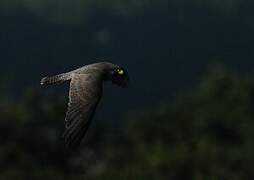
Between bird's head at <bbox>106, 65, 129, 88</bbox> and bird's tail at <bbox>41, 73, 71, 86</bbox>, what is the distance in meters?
0.37

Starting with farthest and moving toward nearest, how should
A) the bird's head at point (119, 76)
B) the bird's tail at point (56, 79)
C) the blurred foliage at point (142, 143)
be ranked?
the blurred foliage at point (142, 143)
the bird's tail at point (56, 79)
the bird's head at point (119, 76)

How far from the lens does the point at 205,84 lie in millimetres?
106000

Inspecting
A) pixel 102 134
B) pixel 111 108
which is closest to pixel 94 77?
pixel 102 134

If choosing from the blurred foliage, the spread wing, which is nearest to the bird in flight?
the spread wing

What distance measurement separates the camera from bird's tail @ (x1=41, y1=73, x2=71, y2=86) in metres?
8.52

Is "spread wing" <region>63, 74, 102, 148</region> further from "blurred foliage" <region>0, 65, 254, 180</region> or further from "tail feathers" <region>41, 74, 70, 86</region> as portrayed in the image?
"blurred foliage" <region>0, 65, 254, 180</region>

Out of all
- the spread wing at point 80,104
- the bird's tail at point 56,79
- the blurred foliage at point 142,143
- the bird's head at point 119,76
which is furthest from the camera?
the blurred foliage at point 142,143

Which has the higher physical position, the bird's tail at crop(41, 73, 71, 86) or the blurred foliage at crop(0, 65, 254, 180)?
the bird's tail at crop(41, 73, 71, 86)

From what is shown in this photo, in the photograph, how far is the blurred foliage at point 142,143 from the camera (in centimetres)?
6153

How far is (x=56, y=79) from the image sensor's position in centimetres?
877

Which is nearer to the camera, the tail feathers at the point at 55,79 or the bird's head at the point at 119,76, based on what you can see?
the bird's head at the point at 119,76

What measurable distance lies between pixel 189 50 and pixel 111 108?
55310 mm

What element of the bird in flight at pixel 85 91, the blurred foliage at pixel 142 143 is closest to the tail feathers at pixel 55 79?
the bird in flight at pixel 85 91

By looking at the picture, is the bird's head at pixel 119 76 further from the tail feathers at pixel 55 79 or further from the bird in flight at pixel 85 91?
the tail feathers at pixel 55 79
